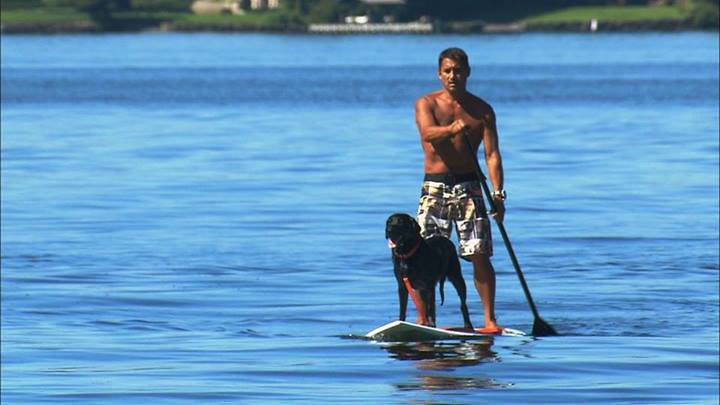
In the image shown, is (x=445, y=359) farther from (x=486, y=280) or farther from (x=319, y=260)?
(x=319, y=260)

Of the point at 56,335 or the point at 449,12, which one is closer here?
the point at 56,335

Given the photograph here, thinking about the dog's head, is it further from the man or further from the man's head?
the man's head

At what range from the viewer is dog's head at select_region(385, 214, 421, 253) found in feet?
47.7

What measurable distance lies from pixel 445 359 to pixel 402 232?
108 centimetres

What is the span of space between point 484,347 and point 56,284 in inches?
330

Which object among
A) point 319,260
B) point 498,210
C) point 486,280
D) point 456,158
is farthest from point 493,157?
point 319,260

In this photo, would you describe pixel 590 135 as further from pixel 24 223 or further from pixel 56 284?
pixel 56 284

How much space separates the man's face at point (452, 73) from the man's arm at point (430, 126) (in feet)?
0.78

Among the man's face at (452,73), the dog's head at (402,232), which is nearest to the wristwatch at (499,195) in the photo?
the dog's head at (402,232)

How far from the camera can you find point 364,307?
19891 mm

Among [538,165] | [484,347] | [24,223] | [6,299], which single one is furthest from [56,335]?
[538,165]

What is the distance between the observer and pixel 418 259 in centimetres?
1491

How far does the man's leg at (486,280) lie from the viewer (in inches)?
607

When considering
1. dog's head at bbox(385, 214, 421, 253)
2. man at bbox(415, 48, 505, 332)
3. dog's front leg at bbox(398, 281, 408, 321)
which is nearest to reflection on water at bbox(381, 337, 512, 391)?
dog's front leg at bbox(398, 281, 408, 321)
